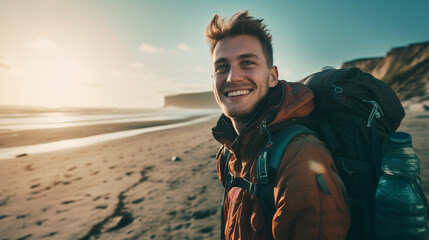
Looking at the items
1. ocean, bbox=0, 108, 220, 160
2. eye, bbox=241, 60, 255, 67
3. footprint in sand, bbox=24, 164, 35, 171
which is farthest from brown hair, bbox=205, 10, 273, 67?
ocean, bbox=0, 108, 220, 160

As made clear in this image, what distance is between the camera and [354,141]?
1.42 metres

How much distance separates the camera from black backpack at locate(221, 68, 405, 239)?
4.51ft

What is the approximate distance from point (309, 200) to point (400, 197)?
0.52 metres

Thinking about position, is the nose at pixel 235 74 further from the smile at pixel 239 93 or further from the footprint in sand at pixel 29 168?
the footprint in sand at pixel 29 168

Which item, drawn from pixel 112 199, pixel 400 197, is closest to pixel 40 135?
pixel 112 199

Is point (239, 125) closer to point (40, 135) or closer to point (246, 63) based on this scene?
point (246, 63)

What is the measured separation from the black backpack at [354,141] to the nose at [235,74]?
0.60 m

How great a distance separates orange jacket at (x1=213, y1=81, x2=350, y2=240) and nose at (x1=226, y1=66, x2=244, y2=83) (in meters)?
0.32

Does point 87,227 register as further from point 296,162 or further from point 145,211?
point 296,162

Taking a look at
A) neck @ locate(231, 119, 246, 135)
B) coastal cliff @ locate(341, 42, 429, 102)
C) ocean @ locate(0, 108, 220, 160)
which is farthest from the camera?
coastal cliff @ locate(341, 42, 429, 102)

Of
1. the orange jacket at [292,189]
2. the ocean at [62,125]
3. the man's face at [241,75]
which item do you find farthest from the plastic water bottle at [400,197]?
the ocean at [62,125]

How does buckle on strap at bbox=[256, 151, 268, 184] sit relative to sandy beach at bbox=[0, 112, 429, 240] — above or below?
above

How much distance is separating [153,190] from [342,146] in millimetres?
4250

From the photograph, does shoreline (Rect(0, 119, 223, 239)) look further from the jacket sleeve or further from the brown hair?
the brown hair
